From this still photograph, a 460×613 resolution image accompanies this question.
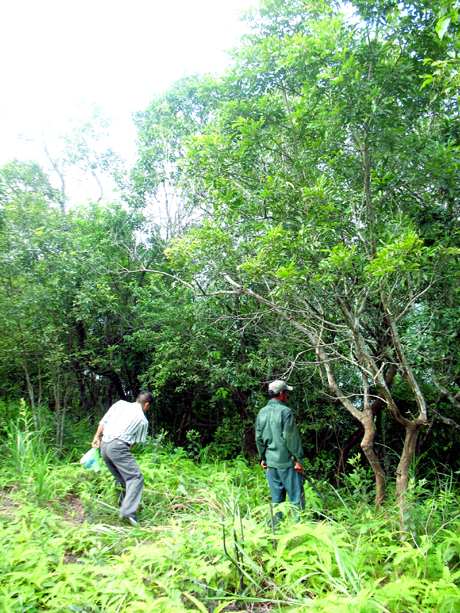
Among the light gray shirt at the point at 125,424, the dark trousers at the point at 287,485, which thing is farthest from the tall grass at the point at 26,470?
the dark trousers at the point at 287,485

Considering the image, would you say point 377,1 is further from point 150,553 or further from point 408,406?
point 408,406

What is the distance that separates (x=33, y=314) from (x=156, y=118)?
7264 mm

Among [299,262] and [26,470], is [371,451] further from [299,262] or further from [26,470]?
[26,470]

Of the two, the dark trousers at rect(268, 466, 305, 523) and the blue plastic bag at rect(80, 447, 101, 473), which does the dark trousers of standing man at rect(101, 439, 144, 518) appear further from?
the dark trousers at rect(268, 466, 305, 523)

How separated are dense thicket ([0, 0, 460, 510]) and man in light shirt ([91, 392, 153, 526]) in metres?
1.66

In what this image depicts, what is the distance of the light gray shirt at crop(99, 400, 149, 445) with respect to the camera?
4.06 m

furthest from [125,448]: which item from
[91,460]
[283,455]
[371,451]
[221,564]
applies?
[371,451]

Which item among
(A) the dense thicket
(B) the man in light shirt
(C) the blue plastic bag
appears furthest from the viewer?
(C) the blue plastic bag

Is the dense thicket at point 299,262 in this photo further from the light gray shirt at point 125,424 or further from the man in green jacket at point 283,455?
the light gray shirt at point 125,424

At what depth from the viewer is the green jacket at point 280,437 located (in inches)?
154

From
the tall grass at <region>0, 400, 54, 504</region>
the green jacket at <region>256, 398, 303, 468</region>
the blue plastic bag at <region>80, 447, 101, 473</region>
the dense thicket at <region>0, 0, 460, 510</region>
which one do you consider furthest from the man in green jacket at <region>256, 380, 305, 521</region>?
the tall grass at <region>0, 400, 54, 504</region>

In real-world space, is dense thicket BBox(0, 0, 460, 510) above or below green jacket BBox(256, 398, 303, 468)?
above

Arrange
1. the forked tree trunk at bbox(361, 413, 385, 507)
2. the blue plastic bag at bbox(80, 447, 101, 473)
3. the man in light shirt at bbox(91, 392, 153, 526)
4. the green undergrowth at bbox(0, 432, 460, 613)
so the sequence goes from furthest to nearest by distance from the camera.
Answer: the blue plastic bag at bbox(80, 447, 101, 473), the forked tree trunk at bbox(361, 413, 385, 507), the man in light shirt at bbox(91, 392, 153, 526), the green undergrowth at bbox(0, 432, 460, 613)

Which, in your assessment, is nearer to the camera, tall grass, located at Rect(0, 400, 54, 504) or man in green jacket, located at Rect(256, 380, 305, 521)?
man in green jacket, located at Rect(256, 380, 305, 521)
